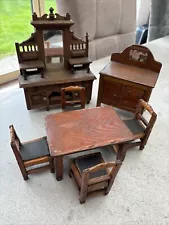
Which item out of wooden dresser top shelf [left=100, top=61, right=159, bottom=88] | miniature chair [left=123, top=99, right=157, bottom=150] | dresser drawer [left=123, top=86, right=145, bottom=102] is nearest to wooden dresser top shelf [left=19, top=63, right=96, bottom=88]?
wooden dresser top shelf [left=100, top=61, right=159, bottom=88]

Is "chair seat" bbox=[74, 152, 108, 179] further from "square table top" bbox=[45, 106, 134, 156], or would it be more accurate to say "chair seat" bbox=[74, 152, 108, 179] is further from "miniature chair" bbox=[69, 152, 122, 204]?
"square table top" bbox=[45, 106, 134, 156]

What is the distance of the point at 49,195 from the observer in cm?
142

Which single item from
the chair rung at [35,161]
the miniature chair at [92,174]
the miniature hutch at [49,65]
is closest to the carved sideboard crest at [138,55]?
the miniature hutch at [49,65]

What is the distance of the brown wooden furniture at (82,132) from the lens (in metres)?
1.34

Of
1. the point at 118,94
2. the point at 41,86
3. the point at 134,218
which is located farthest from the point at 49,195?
the point at 118,94

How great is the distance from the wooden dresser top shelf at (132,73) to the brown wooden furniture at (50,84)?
0.20 m

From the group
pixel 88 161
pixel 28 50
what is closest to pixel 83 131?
pixel 88 161

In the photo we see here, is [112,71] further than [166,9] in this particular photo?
No

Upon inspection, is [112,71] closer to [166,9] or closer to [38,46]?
[38,46]

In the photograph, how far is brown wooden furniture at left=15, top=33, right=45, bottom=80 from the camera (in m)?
1.83

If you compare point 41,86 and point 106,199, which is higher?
point 41,86

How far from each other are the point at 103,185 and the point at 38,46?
4.49 ft

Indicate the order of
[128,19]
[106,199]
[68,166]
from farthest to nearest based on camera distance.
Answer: [128,19] < [68,166] < [106,199]

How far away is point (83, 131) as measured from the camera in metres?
1.47
